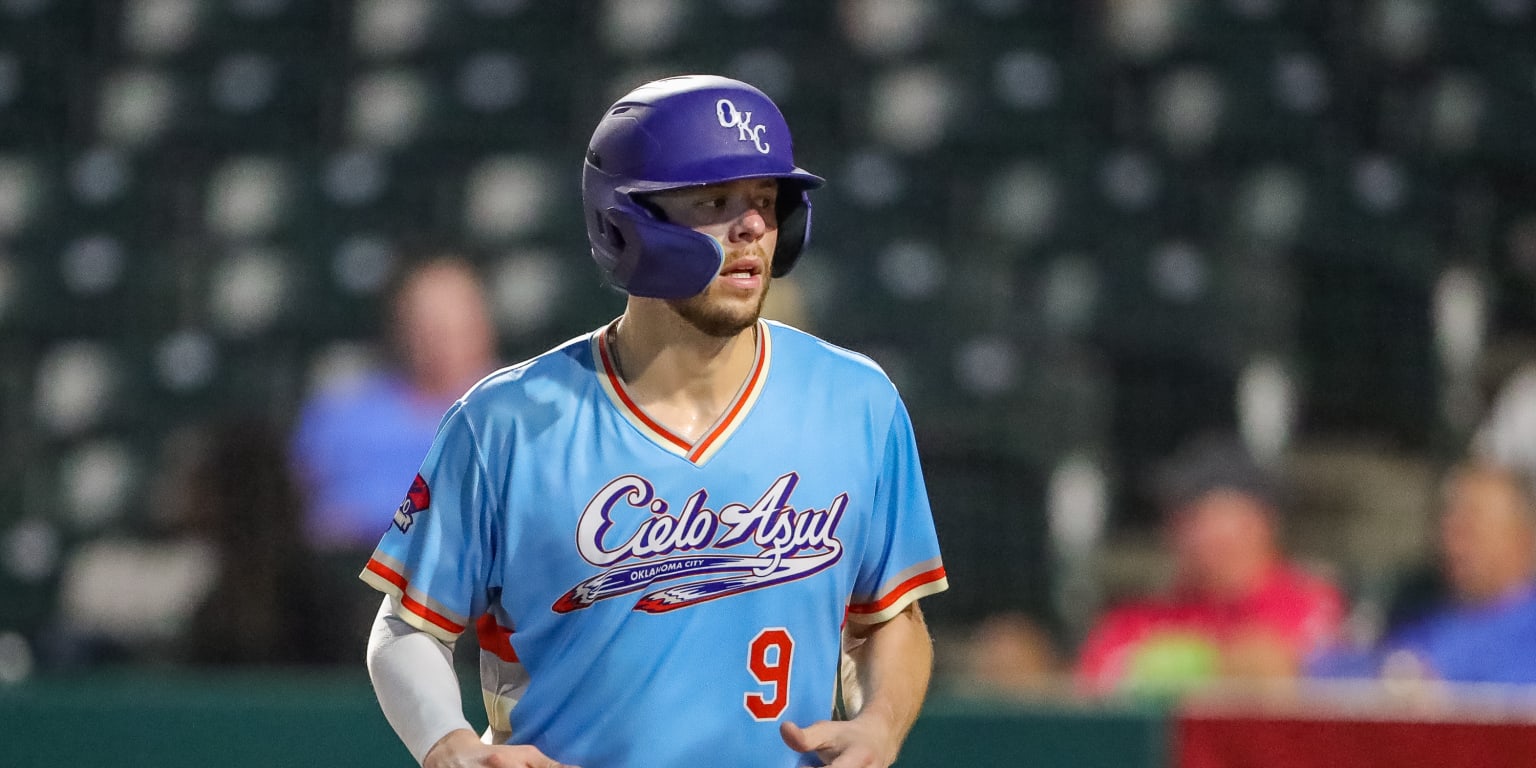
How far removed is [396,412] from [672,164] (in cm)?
337

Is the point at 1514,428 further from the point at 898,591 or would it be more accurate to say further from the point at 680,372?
the point at 680,372

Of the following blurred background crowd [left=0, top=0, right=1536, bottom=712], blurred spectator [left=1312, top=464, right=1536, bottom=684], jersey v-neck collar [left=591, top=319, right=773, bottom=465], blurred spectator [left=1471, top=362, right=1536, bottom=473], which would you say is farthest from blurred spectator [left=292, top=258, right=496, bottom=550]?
blurred spectator [left=1471, top=362, right=1536, bottom=473]

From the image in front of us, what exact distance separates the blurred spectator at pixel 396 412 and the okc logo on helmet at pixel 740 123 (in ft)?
10.2

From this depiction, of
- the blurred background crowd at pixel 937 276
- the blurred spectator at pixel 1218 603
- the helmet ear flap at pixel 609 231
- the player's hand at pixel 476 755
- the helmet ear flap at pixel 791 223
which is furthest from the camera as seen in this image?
the blurred background crowd at pixel 937 276

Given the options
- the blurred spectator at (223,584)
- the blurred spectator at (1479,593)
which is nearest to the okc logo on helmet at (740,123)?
the blurred spectator at (223,584)

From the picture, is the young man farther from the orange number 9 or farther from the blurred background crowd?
the blurred background crowd

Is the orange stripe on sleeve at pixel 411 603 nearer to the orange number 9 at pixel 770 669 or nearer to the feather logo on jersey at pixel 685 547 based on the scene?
the feather logo on jersey at pixel 685 547

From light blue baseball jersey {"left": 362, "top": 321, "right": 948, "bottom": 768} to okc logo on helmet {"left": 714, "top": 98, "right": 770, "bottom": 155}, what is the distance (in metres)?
0.34

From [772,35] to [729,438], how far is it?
5.34 meters

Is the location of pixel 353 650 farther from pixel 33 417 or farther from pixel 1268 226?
pixel 1268 226

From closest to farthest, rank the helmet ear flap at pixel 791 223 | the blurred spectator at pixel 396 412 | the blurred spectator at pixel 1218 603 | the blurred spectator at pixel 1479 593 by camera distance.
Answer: the helmet ear flap at pixel 791 223 → the blurred spectator at pixel 1479 593 → the blurred spectator at pixel 1218 603 → the blurred spectator at pixel 396 412

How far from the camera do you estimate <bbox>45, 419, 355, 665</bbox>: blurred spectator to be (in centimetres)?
466

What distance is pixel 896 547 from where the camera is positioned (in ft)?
7.66

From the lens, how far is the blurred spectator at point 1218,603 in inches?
197
